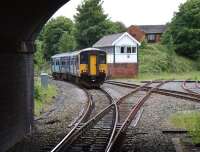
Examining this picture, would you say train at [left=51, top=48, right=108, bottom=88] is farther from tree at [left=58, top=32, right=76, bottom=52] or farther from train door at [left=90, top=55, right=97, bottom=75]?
tree at [left=58, top=32, right=76, bottom=52]

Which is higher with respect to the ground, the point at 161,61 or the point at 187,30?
the point at 187,30

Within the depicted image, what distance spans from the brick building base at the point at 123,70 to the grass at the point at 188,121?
37997 mm

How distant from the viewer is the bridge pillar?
39.3 feet

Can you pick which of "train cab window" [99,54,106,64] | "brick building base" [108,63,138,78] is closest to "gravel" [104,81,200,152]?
"train cab window" [99,54,106,64]

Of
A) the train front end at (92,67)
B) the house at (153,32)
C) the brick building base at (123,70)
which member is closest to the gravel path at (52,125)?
the train front end at (92,67)

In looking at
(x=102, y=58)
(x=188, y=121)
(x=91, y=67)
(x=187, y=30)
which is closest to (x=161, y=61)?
(x=187, y=30)

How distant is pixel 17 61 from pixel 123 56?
45.1 metres

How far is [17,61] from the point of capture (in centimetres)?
1364

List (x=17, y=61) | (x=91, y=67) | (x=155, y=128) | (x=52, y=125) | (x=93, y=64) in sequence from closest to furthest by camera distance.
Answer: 1. (x=17, y=61)
2. (x=155, y=128)
3. (x=52, y=125)
4. (x=91, y=67)
5. (x=93, y=64)

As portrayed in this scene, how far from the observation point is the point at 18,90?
45.3 ft

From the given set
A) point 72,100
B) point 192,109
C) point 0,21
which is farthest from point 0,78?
point 72,100

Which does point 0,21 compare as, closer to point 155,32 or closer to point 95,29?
point 95,29

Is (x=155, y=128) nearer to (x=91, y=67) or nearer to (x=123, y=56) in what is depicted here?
(x=91, y=67)

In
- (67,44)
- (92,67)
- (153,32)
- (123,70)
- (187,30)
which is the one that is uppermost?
(153,32)
